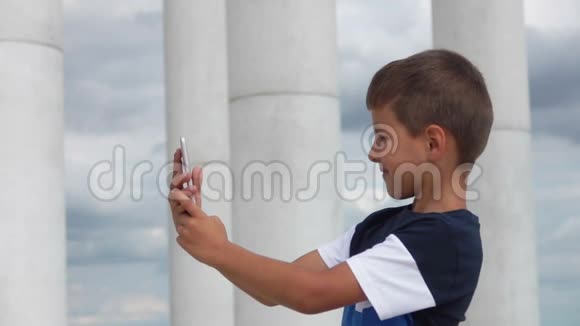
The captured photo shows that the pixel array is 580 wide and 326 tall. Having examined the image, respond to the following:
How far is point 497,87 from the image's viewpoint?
2422 cm

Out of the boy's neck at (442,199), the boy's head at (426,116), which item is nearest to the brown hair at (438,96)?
the boy's head at (426,116)

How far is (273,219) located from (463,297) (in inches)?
428

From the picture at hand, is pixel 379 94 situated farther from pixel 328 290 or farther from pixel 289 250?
pixel 289 250

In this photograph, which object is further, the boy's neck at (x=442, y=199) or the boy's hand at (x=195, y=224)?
the boy's neck at (x=442, y=199)

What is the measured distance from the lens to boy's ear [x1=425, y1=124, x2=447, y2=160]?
25.1 feet

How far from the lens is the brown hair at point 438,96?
7.62 meters

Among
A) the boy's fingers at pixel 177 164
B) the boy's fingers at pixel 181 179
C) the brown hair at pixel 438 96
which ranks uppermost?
the brown hair at pixel 438 96

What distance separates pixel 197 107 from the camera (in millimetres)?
43656

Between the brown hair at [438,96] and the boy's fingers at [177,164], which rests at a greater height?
the brown hair at [438,96]

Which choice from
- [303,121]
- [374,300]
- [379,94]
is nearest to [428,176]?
[379,94]

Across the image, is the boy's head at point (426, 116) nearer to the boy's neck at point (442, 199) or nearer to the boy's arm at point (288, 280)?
the boy's neck at point (442, 199)

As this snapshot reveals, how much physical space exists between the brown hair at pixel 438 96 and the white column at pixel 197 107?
3478 centimetres

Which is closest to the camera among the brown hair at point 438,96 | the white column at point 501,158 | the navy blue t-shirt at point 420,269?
the navy blue t-shirt at point 420,269

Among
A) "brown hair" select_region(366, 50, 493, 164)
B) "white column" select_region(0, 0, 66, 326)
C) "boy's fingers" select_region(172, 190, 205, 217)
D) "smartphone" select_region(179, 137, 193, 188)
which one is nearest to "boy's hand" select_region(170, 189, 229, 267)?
"boy's fingers" select_region(172, 190, 205, 217)
